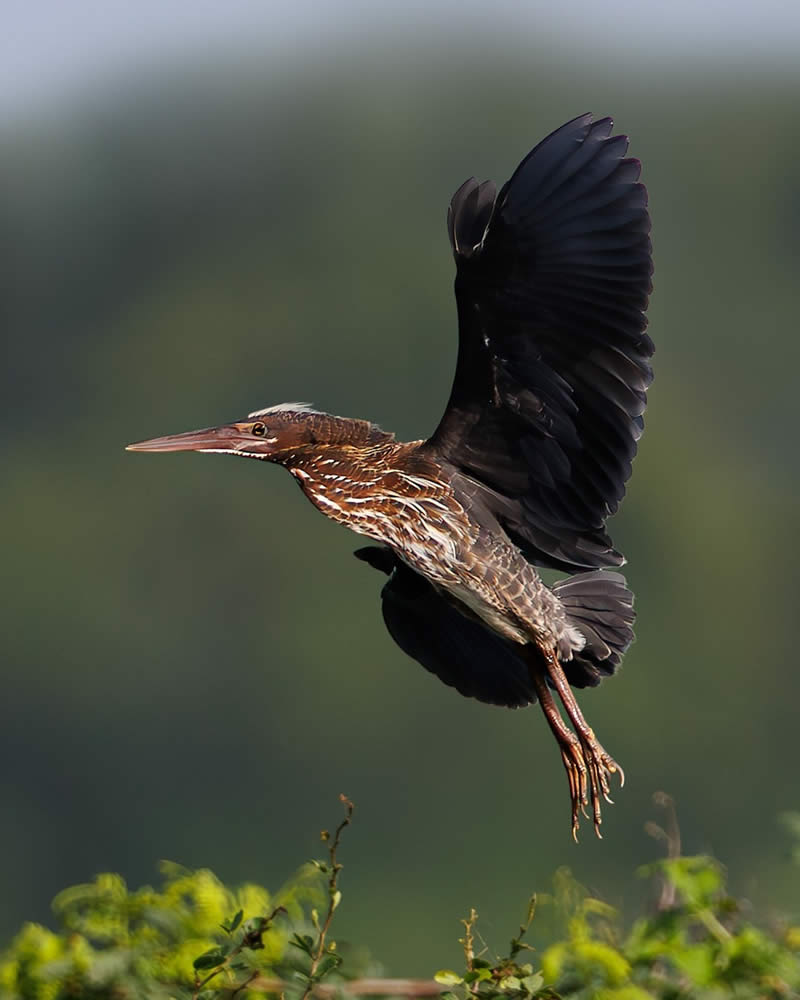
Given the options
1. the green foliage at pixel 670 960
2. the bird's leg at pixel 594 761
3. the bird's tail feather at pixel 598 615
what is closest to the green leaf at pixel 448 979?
the green foliage at pixel 670 960

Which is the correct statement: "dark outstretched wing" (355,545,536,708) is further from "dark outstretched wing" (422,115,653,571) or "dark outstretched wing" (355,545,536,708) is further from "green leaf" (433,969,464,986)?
"green leaf" (433,969,464,986)

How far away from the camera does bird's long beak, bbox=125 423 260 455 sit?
5250 mm

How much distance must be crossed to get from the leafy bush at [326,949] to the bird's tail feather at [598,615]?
1.28m

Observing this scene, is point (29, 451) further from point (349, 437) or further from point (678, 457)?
point (349, 437)

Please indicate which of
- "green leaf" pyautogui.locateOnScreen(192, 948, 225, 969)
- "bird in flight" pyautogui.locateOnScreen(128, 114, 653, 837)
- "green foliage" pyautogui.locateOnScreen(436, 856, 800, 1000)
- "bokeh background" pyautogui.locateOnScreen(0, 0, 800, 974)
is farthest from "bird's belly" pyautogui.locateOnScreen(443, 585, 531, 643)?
"bokeh background" pyautogui.locateOnScreen(0, 0, 800, 974)

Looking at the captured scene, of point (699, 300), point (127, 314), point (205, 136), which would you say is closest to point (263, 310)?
point (127, 314)

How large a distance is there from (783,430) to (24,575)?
20.5m

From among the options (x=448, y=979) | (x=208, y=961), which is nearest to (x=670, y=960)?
(x=448, y=979)

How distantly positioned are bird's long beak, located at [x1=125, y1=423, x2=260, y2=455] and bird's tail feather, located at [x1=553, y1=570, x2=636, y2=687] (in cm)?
90

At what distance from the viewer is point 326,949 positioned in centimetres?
396

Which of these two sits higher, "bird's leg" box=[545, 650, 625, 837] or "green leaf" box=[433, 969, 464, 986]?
"bird's leg" box=[545, 650, 625, 837]

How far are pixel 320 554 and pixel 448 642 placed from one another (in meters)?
40.3

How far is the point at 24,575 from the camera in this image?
150 ft

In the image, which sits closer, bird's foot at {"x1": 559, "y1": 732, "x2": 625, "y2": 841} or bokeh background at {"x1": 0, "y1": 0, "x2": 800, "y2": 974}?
bird's foot at {"x1": 559, "y1": 732, "x2": 625, "y2": 841}
